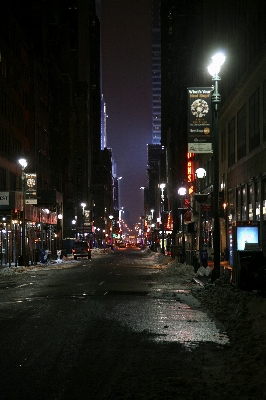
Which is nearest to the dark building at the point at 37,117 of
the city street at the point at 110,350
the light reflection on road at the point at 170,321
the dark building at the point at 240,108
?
the dark building at the point at 240,108

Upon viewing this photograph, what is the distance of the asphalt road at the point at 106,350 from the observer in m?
7.85

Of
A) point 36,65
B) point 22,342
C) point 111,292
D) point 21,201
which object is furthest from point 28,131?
point 22,342

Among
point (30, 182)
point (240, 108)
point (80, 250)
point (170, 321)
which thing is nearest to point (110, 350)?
point (170, 321)

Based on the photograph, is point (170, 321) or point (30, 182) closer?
point (170, 321)

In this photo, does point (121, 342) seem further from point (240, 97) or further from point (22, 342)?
point (240, 97)

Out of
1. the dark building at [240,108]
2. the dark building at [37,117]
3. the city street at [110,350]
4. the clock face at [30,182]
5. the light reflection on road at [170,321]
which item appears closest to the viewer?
the city street at [110,350]

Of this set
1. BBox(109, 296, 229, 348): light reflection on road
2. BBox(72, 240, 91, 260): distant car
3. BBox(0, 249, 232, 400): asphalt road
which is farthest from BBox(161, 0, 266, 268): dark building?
BBox(0, 249, 232, 400): asphalt road

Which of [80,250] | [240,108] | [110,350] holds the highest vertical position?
[240,108]

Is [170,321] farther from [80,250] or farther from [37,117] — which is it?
[37,117]

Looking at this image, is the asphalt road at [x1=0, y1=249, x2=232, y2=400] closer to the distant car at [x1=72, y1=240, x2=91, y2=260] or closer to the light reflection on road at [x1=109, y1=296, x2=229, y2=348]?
the light reflection on road at [x1=109, y1=296, x2=229, y2=348]

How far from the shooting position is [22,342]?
1135 centimetres

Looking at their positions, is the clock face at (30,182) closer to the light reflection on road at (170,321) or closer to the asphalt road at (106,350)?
the asphalt road at (106,350)

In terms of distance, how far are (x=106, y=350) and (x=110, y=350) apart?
0.07 meters

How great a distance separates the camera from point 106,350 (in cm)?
1060
